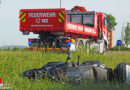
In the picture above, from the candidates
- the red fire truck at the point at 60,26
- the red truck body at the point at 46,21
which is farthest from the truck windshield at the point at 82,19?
the red truck body at the point at 46,21

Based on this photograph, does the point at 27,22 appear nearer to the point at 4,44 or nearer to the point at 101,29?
the point at 101,29

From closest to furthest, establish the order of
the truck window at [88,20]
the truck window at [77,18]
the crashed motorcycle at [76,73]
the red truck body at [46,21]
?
1. the crashed motorcycle at [76,73]
2. the red truck body at [46,21]
3. the truck window at [88,20]
4. the truck window at [77,18]

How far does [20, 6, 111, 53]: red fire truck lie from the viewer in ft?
51.8

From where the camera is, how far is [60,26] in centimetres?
1572

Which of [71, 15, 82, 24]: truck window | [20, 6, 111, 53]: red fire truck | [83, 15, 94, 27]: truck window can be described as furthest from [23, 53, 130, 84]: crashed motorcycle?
[71, 15, 82, 24]: truck window

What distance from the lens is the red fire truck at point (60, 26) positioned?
15.8 m

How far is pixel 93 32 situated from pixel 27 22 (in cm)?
458

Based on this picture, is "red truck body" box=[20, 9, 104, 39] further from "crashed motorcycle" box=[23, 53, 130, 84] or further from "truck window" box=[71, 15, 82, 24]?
"crashed motorcycle" box=[23, 53, 130, 84]

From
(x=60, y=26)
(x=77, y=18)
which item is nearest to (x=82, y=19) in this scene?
(x=77, y=18)

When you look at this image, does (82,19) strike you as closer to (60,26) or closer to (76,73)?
(60,26)

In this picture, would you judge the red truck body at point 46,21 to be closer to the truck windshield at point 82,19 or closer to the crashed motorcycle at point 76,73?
the truck windshield at point 82,19

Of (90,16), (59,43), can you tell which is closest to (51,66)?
(59,43)

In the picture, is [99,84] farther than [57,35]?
No

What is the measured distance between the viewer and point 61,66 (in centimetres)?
622
